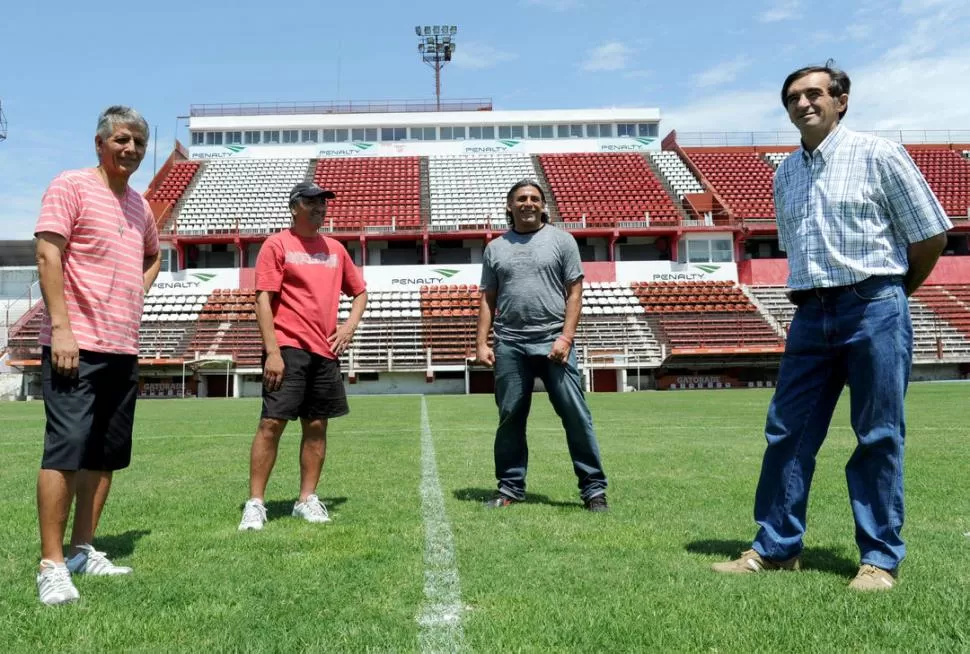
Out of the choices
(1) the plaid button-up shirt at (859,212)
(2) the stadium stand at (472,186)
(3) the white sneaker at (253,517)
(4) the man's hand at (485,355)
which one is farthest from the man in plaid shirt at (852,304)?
(2) the stadium stand at (472,186)

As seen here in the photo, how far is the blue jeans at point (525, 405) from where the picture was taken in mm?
4828

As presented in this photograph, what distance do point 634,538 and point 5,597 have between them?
8.78 feet

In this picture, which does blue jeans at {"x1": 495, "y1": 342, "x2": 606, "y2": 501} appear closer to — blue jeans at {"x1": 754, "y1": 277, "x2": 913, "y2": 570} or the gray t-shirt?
the gray t-shirt

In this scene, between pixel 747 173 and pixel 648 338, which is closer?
pixel 648 338

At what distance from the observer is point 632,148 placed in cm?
4684

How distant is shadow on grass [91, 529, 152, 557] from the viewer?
3711 millimetres

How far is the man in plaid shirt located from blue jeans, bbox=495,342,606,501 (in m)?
1.55

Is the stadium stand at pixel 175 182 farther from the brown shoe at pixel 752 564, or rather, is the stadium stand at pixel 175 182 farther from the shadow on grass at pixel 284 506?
the brown shoe at pixel 752 564

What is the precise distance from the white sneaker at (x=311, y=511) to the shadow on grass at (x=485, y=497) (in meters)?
0.96

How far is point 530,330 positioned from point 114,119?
2595 millimetres

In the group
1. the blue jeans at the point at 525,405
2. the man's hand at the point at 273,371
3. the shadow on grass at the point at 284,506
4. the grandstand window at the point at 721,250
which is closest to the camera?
the man's hand at the point at 273,371

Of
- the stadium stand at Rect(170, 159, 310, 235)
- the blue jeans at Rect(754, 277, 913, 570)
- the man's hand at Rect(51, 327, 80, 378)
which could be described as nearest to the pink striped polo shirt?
the man's hand at Rect(51, 327, 80, 378)

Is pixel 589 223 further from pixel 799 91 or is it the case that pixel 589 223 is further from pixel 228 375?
pixel 799 91

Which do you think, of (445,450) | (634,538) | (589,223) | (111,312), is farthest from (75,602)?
(589,223)
